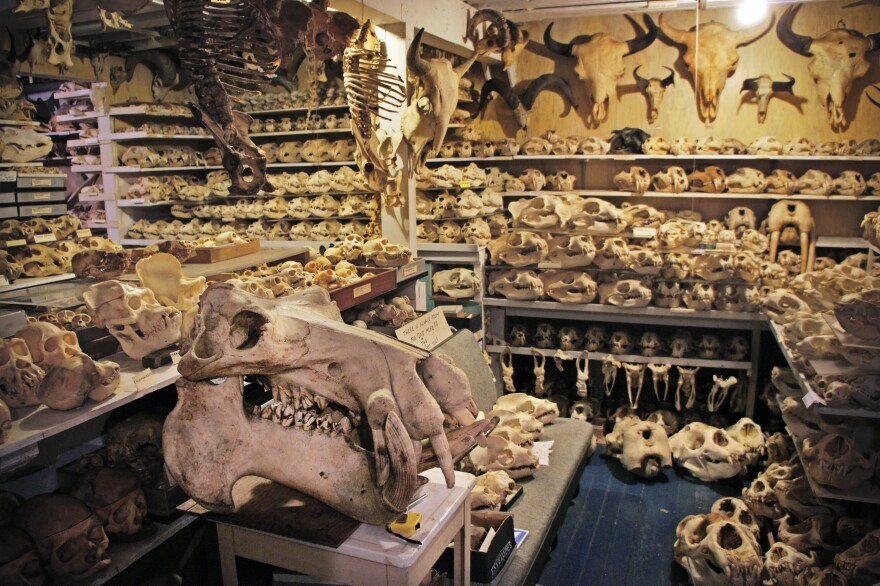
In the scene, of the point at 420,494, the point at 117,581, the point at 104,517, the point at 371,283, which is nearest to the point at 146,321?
the point at 104,517

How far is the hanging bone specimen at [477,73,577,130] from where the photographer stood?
746cm

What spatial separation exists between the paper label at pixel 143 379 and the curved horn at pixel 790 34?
674 cm

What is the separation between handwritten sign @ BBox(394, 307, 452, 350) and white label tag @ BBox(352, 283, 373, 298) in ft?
1.13

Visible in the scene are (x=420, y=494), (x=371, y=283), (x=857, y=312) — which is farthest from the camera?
(x=371, y=283)

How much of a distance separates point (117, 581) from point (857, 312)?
138 inches

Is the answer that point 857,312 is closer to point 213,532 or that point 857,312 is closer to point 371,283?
point 371,283

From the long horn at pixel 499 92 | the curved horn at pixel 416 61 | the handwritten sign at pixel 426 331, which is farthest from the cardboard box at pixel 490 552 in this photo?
the long horn at pixel 499 92

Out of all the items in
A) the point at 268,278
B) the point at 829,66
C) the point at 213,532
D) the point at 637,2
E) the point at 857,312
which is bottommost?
the point at 213,532

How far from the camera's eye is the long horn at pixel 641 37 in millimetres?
6980

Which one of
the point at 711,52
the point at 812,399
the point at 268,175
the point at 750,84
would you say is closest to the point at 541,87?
the point at 711,52

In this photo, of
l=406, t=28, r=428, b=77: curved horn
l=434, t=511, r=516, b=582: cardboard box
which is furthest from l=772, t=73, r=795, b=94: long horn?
l=434, t=511, r=516, b=582: cardboard box

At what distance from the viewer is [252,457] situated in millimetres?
1730

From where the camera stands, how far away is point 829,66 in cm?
636

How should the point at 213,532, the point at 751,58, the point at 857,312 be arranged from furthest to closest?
the point at 751,58, the point at 857,312, the point at 213,532
